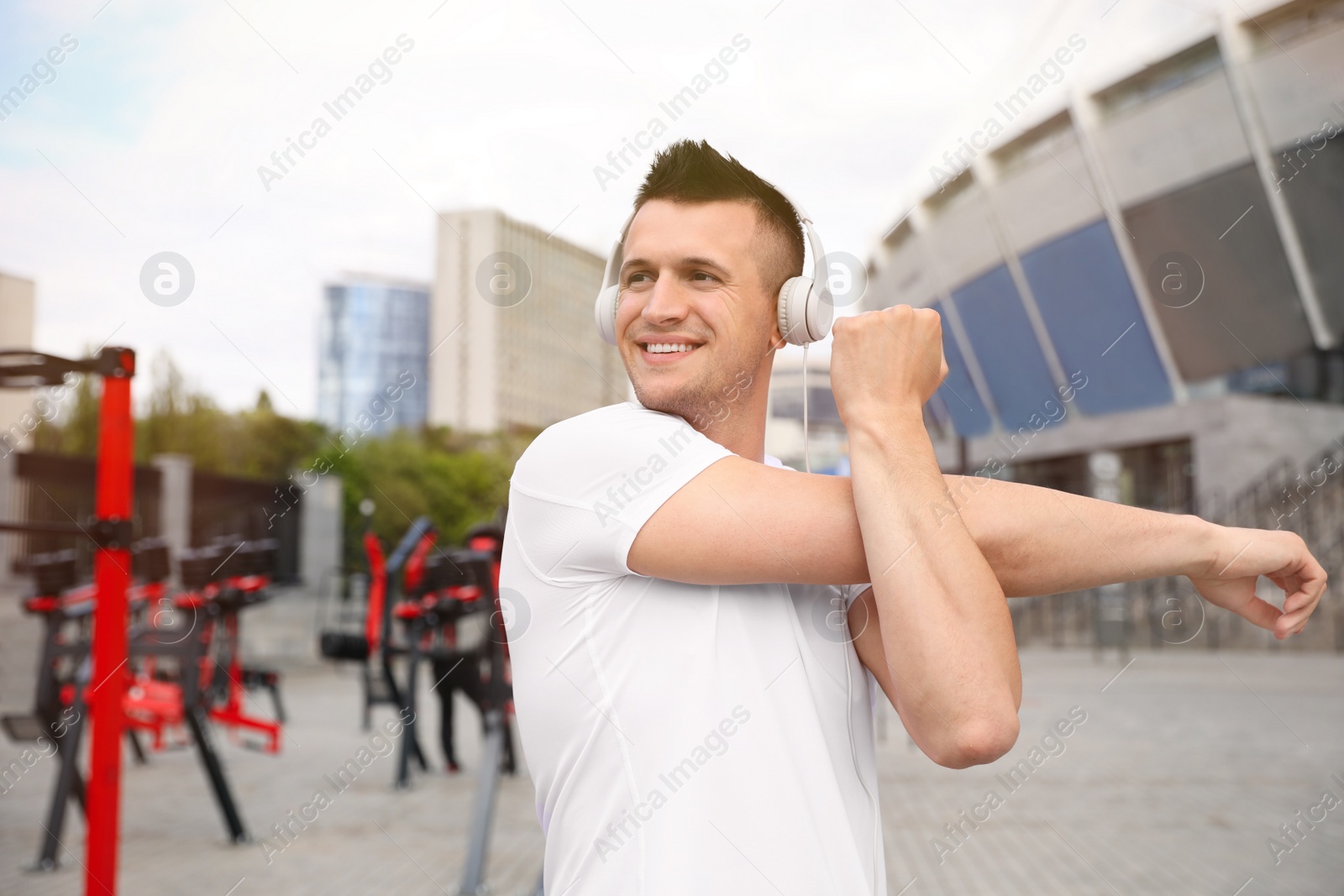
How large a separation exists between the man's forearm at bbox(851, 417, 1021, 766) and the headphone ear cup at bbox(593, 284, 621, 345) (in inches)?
27.0

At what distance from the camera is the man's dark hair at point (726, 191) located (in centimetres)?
159

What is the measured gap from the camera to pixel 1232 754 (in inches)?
349

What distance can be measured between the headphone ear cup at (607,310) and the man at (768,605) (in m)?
0.33

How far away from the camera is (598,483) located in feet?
4.57

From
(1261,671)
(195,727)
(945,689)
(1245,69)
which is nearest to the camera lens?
(945,689)

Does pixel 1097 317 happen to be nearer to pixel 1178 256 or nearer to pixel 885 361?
pixel 1178 256

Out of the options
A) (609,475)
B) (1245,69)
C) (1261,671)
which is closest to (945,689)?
(609,475)

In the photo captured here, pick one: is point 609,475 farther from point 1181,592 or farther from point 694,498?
point 1181,592

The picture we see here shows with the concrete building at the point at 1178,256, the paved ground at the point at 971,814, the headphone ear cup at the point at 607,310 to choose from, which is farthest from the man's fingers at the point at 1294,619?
the concrete building at the point at 1178,256

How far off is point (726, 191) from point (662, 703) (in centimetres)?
72

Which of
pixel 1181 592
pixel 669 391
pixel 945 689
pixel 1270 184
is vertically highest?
pixel 1270 184

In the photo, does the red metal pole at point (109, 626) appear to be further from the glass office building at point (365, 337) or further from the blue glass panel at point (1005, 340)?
the glass office building at point (365, 337)

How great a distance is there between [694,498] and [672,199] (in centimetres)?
48

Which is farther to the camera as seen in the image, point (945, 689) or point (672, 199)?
point (672, 199)
